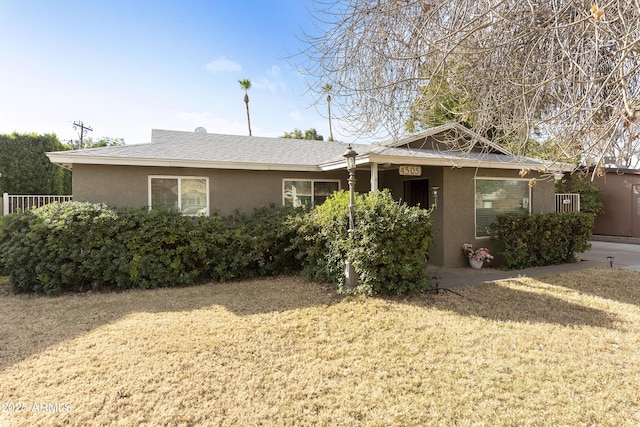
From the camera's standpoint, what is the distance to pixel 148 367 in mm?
3490

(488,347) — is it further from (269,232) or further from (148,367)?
(269,232)

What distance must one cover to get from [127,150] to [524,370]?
9511 mm

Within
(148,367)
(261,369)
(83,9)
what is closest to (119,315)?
Result: (148,367)

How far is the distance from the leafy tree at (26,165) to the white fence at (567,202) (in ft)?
70.0

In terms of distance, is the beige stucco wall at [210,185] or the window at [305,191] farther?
the window at [305,191]

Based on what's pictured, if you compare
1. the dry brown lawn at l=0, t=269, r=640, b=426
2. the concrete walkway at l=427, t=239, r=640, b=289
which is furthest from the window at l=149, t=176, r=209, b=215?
the concrete walkway at l=427, t=239, r=640, b=289

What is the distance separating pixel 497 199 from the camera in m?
9.46

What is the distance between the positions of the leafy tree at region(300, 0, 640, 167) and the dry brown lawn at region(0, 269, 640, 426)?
2323mm

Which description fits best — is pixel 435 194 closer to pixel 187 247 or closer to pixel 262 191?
pixel 262 191

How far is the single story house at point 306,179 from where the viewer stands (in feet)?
27.0

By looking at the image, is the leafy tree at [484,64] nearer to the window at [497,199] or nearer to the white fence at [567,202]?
the window at [497,199]

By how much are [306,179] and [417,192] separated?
3.42 m

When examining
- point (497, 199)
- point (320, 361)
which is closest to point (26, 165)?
point (320, 361)

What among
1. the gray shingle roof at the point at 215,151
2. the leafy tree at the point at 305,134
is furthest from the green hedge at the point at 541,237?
the leafy tree at the point at 305,134
